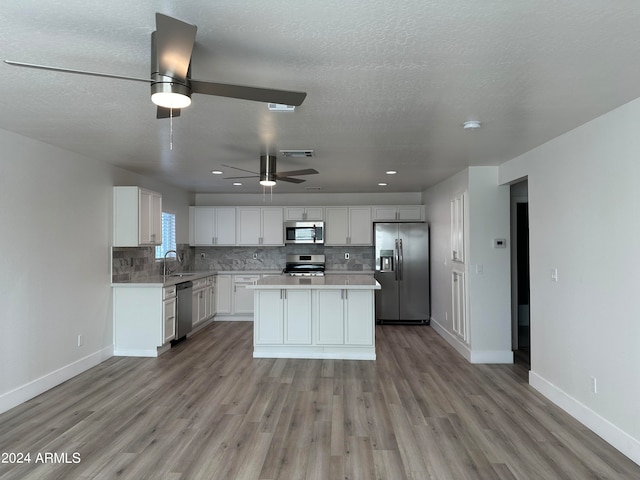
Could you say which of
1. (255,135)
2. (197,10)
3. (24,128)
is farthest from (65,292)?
(197,10)

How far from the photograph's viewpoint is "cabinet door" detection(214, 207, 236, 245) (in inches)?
292

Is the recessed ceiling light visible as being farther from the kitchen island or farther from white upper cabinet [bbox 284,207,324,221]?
white upper cabinet [bbox 284,207,324,221]

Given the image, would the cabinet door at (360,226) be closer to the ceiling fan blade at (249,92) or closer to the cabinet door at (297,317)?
the cabinet door at (297,317)

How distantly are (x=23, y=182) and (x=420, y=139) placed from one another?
369 centimetres

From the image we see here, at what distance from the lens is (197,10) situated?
5.20ft

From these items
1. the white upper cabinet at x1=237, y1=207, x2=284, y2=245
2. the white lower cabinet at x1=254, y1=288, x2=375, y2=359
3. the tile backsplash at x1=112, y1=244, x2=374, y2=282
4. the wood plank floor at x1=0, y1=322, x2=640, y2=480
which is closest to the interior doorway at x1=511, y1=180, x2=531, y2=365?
the wood plank floor at x1=0, y1=322, x2=640, y2=480

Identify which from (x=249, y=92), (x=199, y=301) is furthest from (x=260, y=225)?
(x=249, y=92)

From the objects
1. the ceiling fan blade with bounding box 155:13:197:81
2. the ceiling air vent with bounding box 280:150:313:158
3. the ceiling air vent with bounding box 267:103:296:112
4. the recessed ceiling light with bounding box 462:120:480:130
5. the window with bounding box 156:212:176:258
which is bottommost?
the window with bounding box 156:212:176:258

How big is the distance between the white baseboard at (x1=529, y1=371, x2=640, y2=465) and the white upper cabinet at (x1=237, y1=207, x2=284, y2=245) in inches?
190

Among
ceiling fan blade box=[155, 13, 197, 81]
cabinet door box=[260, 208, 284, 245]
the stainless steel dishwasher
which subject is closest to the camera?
ceiling fan blade box=[155, 13, 197, 81]

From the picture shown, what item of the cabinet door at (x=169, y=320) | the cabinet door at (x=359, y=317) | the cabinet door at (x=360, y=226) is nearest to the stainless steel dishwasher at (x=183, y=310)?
the cabinet door at (x=169, y=320)

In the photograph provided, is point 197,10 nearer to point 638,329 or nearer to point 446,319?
point 638,329

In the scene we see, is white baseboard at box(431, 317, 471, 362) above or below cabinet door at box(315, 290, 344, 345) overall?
below

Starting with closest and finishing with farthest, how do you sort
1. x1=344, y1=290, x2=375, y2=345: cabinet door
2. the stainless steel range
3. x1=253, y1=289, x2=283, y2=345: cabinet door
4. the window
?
1. x1=344, y1=290, x2=375, y2=345: cabinet door
2. x1=253, y1=289, x2=283, y2=345: cabinet door
3. the window
4. the stainless steel range
